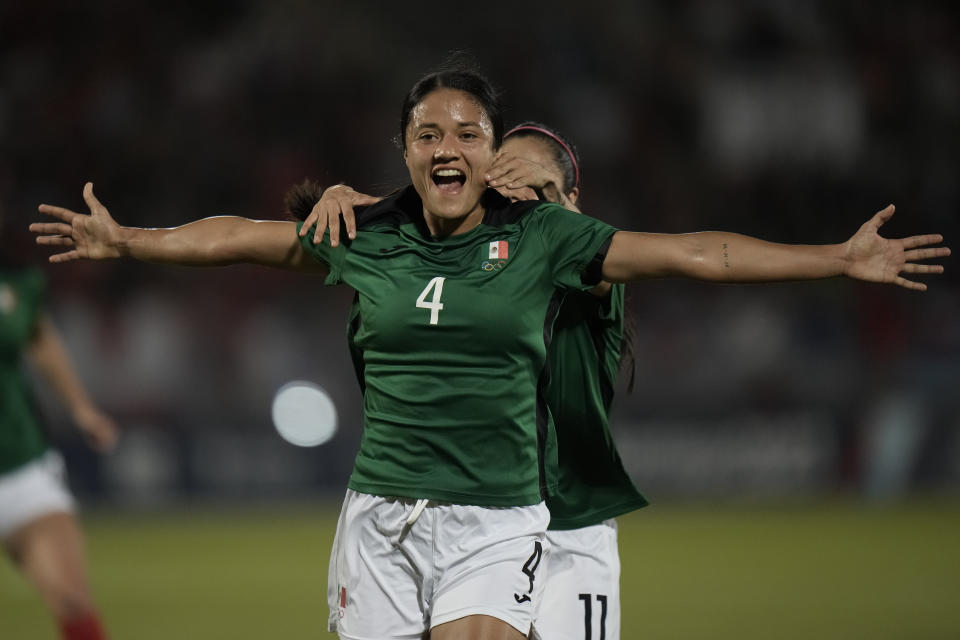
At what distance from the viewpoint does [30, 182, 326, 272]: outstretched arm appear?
396 centimetres

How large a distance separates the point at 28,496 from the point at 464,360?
339 centimetres

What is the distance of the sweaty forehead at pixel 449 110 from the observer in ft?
12.7

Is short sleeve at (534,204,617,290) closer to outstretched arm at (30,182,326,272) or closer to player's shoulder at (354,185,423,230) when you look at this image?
player's shoulder at (354,185,423,230)

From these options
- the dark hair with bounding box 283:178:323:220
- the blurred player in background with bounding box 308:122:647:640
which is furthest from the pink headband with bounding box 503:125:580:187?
the dark hair with bounding box 283:178:323:220

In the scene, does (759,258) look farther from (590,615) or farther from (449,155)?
(590,615)

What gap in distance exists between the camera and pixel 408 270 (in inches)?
148

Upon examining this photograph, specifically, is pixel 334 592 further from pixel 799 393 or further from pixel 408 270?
pixel 799 393

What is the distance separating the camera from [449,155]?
3.81 meters

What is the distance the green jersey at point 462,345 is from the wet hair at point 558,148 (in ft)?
2.68

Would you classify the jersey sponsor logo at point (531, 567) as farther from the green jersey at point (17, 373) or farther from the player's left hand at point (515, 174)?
the green jersey at point (17, 373)

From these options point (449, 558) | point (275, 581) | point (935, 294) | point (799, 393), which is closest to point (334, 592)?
point (449, 558)

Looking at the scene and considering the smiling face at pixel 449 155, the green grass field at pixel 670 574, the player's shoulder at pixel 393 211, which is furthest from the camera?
the green grass field at pixel 670 574

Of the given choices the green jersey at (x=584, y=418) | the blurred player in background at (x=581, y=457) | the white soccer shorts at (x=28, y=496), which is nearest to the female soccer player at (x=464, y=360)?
the blurred player in background at (x=581, y=457)

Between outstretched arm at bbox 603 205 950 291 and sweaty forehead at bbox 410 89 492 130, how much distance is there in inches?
23.4
